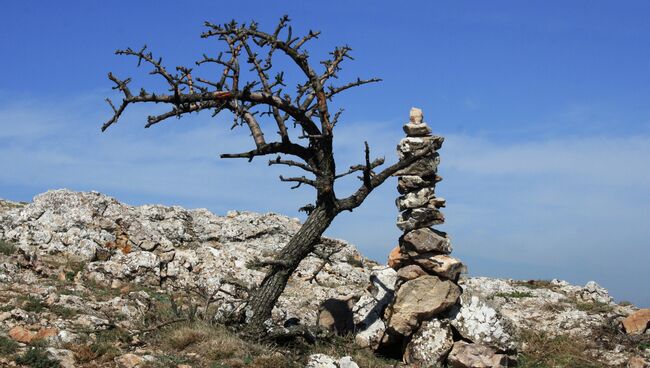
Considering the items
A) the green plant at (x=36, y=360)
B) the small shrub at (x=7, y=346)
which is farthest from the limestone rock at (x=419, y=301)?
the small shrub at (x=7, y=346)

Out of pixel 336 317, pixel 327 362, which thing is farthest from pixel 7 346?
pixel 336 317

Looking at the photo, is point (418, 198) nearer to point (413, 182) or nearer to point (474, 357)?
point (413, 182)

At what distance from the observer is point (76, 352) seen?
39.2ft

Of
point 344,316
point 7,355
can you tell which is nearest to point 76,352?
point 7,355

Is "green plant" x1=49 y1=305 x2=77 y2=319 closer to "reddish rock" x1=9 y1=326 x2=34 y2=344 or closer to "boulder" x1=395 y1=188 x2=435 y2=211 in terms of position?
"reddish rock" x1=9 y1=326 x2=34 y2=344

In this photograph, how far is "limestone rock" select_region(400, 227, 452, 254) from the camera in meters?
15.8

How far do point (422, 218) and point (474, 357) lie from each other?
3624 mm

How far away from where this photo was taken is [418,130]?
16.4 meters

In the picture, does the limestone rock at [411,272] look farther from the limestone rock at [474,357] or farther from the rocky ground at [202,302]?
the limestone rock at [474,357]

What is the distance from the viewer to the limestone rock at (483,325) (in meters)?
15.1

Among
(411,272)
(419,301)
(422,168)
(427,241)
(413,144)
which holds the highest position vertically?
(413,144)

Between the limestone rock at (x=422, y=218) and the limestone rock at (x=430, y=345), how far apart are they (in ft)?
8.09

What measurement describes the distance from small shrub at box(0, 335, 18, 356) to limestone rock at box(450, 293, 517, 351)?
9.65 meters

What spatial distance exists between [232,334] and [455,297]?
5628 millimetres
